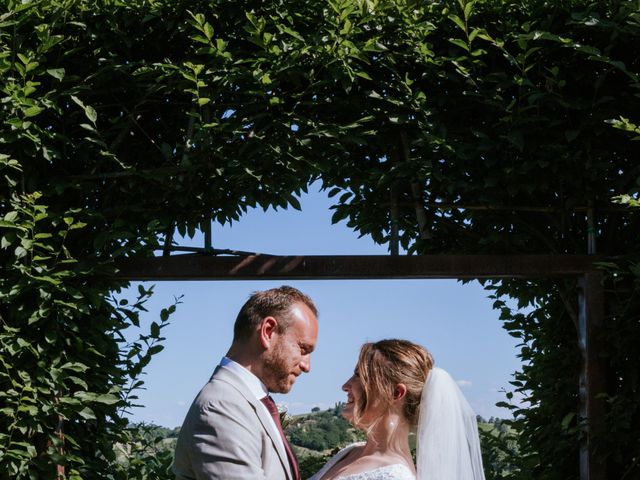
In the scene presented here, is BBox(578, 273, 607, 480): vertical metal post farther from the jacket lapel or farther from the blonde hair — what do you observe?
the jacket lapel

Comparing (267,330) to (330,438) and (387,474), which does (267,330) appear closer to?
(387,474)

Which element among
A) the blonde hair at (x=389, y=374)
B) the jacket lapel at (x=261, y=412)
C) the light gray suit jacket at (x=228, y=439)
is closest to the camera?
the light gray suit jacket at (x=228, y=439)

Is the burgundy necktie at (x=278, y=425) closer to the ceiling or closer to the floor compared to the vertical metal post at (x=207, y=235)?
closer to the floor

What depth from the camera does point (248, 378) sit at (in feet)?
10.7

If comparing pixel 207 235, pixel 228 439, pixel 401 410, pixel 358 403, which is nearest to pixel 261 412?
pixel 228 439

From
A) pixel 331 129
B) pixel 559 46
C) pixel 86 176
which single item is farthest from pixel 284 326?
pixel 559 46

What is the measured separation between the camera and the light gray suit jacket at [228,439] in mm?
3018

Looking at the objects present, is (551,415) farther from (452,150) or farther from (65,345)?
(65,345)

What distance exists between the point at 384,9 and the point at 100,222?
1863 millimetres

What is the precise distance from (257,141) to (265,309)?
5.47 ft

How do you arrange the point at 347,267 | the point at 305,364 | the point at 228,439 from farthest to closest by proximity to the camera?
1. the point at 347,267
2. the point at 305,364
3. the point at 228,439

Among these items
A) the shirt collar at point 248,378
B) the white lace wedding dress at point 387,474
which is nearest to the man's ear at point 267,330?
the shirt collar at point 248,378

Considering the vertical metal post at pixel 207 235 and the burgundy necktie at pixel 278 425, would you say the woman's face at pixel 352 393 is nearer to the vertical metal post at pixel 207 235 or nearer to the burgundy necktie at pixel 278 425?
the burgundy necktie at pixel 278 425

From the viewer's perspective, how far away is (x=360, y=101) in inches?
199
